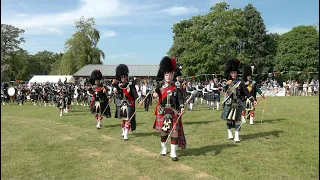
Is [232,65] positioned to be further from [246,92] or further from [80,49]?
[80,49]

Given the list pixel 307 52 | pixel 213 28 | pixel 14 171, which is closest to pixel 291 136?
pixel 14 171

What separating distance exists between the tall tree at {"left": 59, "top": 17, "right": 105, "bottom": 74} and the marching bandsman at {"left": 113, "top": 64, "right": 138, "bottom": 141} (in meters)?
53.4

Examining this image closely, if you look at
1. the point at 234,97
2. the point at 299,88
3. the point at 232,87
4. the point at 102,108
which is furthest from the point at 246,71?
the point at 299,88

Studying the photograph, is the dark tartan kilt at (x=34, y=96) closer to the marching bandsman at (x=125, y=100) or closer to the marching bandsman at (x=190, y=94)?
the marching bandsman at (x=190, y=94)

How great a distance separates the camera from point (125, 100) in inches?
451

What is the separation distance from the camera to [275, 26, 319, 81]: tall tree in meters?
54.8

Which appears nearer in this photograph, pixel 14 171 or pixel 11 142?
pixel 14 171

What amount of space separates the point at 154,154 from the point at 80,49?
5791cm

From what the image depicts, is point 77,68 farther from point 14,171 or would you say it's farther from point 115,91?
point 14,171

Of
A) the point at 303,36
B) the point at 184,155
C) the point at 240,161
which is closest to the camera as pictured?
the point at 240,161

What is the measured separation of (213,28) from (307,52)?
1717cm

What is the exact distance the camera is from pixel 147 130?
13031mm

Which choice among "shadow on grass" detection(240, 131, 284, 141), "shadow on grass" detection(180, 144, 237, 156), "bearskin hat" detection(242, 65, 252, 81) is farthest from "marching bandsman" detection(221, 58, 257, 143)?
"bearskin hat" detection(242, 65, 252, 81)

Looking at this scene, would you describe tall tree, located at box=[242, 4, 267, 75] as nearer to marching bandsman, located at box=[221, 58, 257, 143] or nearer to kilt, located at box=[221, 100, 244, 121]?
marching bandsman, located at box=[221, 58, 257, 143]
